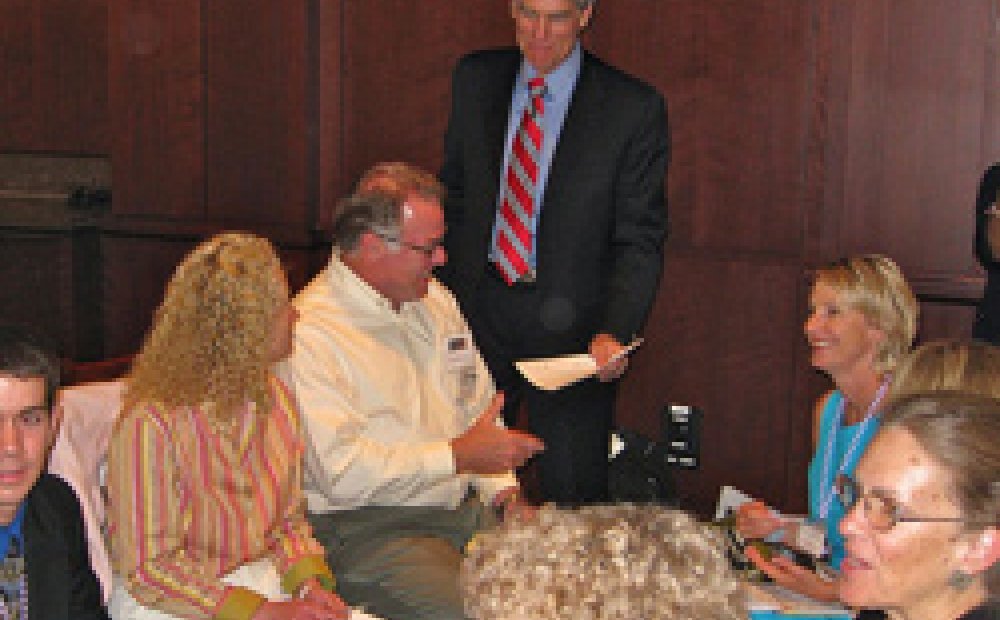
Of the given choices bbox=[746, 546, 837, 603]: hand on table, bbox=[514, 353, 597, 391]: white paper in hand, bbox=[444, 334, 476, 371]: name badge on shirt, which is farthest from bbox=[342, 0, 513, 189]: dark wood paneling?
bbox=[746, 546, 837, 603]: hand on table

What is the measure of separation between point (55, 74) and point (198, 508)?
418cm

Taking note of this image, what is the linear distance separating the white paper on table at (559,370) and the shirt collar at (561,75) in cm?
78

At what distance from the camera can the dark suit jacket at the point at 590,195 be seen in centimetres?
337

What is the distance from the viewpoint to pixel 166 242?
518cm

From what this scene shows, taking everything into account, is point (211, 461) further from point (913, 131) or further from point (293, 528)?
point (913, 131)

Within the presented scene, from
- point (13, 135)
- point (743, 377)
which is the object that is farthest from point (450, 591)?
point (13, 135)

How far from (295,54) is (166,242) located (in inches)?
36.4

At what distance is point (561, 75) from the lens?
3.40 metres

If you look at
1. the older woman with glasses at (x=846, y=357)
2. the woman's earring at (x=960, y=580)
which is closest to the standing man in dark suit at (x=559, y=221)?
the older woman with glasses at (x=846, y=357)

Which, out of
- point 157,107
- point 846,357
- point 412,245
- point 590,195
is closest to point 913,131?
point 590,195

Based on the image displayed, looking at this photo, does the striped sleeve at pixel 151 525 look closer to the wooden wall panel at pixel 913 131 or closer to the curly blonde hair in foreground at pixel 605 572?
the curly blonde hair in foreground at pixel 605 572

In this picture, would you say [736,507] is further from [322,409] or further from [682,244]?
[682,244]

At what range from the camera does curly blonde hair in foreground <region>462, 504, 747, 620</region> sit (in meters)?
1.25

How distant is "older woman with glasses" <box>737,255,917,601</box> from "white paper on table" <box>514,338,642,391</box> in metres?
0.48
